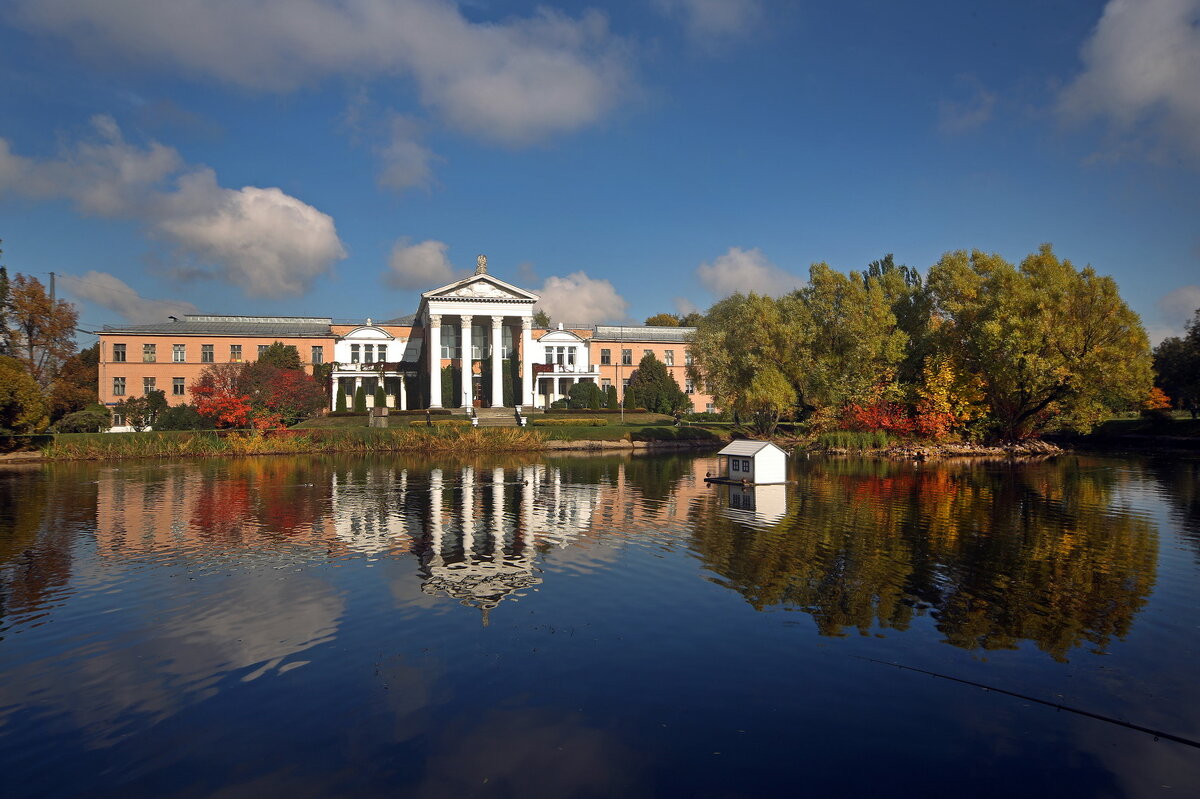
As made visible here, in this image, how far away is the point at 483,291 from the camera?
213 feet

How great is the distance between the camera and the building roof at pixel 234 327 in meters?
70.8

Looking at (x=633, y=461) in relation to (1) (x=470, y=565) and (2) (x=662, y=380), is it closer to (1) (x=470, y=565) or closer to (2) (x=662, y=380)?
(1) (x=470, y=565)

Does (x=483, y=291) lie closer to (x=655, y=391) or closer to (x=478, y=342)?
(x=478, y=342)

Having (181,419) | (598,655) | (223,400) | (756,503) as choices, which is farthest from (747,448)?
(181,419)

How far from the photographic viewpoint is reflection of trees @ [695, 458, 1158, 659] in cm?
1102

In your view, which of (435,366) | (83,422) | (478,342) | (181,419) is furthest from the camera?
(478,342)

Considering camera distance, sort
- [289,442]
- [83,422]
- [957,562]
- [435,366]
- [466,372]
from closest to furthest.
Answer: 1. [957,562]
2. [289,442]
3. [83,422]
4. [466,372]
5. [435,366]

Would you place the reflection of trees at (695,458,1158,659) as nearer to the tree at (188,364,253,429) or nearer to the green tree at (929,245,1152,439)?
the green tree at (929,245,1152,439)

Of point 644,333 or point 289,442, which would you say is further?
point 644,333

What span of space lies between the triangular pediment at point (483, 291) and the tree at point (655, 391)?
44.4 ft

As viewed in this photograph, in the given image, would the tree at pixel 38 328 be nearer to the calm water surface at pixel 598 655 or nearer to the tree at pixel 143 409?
the tree at pixel 143 409

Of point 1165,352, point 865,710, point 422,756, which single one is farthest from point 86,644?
point 1165,352

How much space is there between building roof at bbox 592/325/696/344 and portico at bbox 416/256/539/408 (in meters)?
14.7

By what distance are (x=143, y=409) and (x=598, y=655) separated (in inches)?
2480
